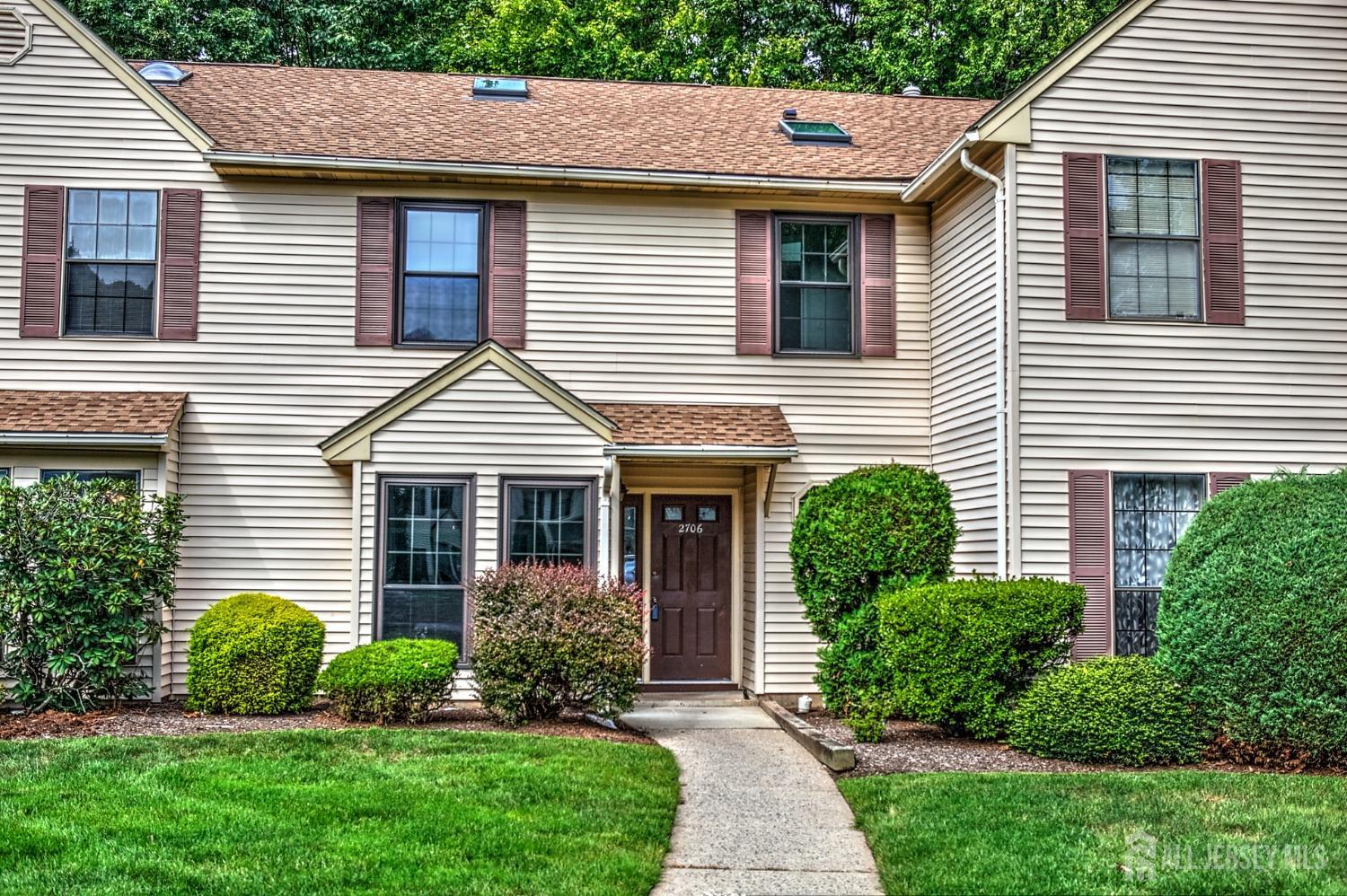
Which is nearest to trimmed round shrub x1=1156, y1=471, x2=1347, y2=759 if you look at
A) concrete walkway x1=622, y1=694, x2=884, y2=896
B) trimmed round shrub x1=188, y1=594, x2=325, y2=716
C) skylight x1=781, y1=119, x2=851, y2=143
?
concrete walkway x1=622, y1=694, x2=884, y2=896

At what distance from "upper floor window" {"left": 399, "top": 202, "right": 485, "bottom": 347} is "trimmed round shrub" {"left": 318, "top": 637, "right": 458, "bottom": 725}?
3.83 meters

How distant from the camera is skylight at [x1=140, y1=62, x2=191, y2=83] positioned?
15492 mm

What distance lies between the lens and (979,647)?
1062 centimetres

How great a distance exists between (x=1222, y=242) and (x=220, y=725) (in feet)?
33.6

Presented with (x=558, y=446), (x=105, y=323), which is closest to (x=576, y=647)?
(x=558, y=446)

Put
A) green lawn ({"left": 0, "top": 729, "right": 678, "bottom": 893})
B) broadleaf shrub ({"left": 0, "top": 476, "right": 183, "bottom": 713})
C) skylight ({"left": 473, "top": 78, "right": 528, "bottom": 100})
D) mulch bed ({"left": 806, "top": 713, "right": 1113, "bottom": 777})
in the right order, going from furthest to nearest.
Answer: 1. skylight ({"left": 473, "top": 78, "right": 528, "bottom": 100})
2. broadleaf shrub ({"left": 0, "top": 476, "right": 183, "bottom": 713})
3. mulch bed ({"left": 806, "top": 713, "right": 1113, "bottom": 777})
4. green lawn ({"left": 0, "top": 729, "right": 678, "bottom": 893})

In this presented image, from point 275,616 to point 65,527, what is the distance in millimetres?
1982

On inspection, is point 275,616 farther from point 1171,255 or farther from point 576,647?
point 1171,255

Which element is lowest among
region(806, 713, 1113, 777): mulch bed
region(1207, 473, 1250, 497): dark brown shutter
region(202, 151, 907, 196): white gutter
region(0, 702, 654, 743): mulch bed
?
region(806, 713, 1113, 777): mulch bed

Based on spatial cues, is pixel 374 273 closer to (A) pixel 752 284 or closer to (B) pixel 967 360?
(A) pixel 752 284

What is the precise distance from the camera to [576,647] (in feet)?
35.7

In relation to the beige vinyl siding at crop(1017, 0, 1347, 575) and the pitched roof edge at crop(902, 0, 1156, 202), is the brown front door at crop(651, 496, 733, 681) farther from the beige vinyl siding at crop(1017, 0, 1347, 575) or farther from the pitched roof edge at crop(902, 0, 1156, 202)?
the pitched roof edge at crop(902, 0, 1156, 202)

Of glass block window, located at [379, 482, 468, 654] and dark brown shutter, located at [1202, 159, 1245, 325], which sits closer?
glass block window, located at [379, 482, 468, 654]

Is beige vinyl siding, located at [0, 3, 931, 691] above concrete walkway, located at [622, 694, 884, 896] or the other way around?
above
